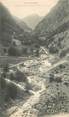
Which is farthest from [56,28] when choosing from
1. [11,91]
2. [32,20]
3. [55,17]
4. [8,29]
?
[32,20]

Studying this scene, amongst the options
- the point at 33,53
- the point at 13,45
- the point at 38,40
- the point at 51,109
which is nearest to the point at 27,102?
the point at 51,109

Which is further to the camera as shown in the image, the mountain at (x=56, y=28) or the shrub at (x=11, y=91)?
the mountain at (x=56, y=28)

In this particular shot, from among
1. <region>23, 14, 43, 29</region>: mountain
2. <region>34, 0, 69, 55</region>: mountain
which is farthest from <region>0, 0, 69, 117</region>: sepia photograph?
<region>23, 14, 43, 29</region>: mountain

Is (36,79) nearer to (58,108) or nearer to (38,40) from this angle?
(58,108)

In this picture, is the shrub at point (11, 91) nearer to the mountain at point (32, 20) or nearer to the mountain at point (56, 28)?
the mountain at point (56, 28)

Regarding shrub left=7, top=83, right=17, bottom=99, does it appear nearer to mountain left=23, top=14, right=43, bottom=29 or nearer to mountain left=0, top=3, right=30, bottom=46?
mountain left=0, top=3, right=30, bottom=46

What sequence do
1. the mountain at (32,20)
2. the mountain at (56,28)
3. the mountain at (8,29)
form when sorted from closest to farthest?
1. the mountain at (56,28)
2. the mountain at (8,29)
3. the mountain at (32,20)

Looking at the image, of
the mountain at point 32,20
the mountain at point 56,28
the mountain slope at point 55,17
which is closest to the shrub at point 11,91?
the mountain at point 56,28

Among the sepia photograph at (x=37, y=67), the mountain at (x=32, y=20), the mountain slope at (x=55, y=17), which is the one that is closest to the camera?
the sepia photograph at (x=37, y=67)
